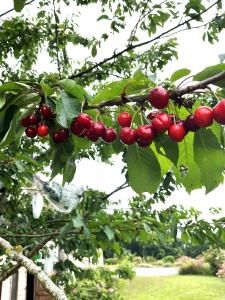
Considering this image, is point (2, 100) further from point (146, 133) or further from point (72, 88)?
point (146, 133)

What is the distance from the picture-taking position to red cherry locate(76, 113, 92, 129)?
100cm

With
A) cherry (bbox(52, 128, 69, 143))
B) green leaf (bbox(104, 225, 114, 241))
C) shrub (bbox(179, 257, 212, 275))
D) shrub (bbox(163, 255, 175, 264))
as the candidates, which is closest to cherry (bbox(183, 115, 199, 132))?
cherry (bbox(52, 128, 69, 143))

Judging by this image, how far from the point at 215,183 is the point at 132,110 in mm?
279

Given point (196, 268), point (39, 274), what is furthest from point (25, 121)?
point (196, 268)

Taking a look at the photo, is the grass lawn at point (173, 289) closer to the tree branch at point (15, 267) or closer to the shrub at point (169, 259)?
the shrub at point (169, 259)

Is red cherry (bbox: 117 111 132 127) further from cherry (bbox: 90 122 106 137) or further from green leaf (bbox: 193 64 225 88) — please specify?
green leaf (bbox: 193 64 225 88)

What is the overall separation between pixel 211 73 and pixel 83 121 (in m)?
0.33

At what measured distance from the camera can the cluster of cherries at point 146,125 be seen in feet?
2.89

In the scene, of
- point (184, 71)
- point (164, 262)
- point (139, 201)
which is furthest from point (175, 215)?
point (164, 262)

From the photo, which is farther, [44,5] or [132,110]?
[44,5]

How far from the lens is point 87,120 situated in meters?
1.01

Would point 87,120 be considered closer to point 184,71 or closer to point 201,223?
point 184,71

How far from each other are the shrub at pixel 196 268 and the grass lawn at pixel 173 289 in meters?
2.08

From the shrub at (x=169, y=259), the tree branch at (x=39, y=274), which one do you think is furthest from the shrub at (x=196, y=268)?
the tree branch at (x=39, y=274)
